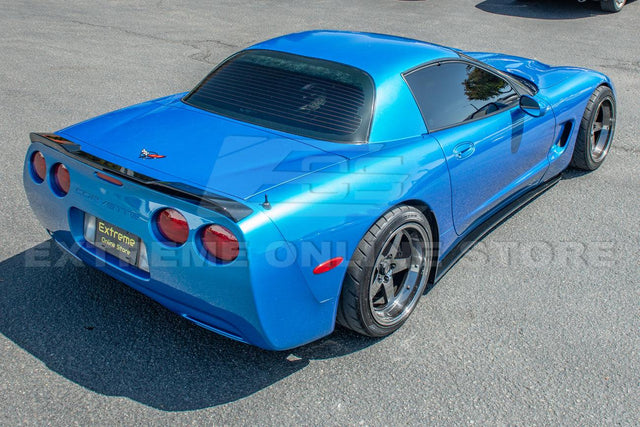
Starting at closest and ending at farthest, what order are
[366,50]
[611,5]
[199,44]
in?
[366,50] < [199,44] < [611,5]

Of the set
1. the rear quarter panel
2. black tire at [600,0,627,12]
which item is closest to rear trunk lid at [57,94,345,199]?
the rear quarter panel

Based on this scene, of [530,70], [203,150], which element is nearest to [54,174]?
[203,150]

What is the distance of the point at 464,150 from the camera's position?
3.66 meters

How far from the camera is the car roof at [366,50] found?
3.66 m

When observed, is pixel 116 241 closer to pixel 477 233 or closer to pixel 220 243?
pixel 220 243

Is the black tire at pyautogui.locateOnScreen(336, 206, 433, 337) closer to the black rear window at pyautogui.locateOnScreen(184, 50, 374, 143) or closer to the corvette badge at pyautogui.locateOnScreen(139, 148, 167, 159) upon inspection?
the black rear window at pyautogui.locateOnScreen(184, 50, 374, 143)

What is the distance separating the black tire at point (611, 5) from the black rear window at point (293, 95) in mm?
10255

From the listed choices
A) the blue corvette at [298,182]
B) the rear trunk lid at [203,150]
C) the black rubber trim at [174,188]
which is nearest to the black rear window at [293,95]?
the blue corvette at [298,182]

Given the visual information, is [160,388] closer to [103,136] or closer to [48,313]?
[48,313]

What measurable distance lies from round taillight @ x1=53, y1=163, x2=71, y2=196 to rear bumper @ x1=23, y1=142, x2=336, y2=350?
55 millimetres

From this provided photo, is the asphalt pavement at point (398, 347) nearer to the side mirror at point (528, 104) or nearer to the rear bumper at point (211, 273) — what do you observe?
the rear bumper at point (211, 273)

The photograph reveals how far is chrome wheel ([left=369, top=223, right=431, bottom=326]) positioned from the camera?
3277 mm

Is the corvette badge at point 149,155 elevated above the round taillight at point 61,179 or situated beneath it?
elevated above

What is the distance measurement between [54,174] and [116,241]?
21.1 inches
